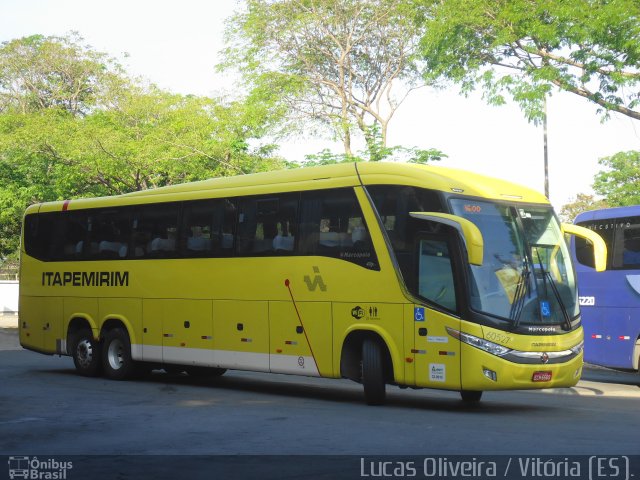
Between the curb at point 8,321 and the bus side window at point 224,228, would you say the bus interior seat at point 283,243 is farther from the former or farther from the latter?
the curb at point 8,321

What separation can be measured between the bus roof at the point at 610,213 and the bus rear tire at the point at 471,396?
6172 mm

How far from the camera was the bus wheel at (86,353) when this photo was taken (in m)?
21.2

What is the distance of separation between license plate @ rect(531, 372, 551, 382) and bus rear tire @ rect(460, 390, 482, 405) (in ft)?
6.04

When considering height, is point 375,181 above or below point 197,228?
above

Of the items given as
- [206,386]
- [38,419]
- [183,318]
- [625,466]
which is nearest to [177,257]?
[183,318]

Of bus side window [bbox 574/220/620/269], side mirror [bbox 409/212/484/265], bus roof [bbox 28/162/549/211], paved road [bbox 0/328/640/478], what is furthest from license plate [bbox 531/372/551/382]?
bus side window [bbox 574/220/620/269]

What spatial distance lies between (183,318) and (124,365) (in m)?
2.04

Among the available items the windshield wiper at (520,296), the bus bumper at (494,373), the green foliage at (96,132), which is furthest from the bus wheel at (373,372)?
the green foliage at (96,132)

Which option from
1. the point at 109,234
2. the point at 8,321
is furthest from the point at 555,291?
the point at 8,321

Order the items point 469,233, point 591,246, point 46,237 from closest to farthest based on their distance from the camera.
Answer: point 469,233 < point 591,246 < point 46,237

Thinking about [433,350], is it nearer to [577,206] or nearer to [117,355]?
[117,355]

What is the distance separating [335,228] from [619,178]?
213 ft

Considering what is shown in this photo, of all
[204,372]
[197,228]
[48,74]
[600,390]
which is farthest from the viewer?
[48,74]

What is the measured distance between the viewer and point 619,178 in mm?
77312
